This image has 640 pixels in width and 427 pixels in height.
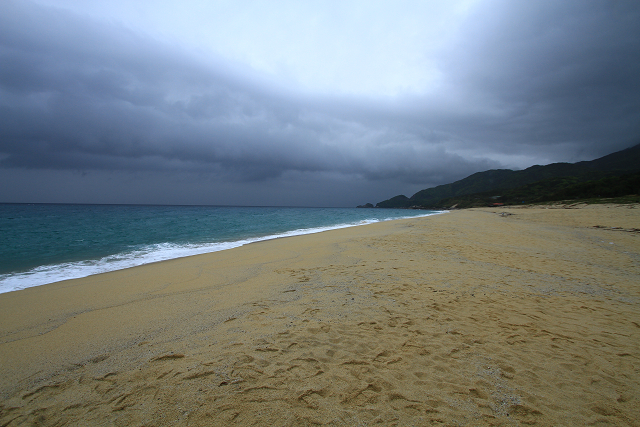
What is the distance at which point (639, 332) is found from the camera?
166 inches

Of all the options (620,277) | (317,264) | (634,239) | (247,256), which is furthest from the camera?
(634,239)

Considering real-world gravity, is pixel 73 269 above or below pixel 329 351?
below

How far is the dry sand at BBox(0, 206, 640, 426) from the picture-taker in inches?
102

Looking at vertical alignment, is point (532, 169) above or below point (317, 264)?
above

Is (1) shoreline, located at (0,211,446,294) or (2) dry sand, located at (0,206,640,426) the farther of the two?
(1) shoreline, located at (0,211,446,294)

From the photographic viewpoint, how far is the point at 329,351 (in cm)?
357

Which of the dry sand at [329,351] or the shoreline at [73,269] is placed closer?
the dry sand at [329,351]

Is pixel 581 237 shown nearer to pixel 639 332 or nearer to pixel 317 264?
pixel 639 332

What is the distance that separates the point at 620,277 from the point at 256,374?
33.4 feet

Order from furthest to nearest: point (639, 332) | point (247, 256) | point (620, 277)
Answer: point (247, 256) < point (620, 277) < point (639, 332)

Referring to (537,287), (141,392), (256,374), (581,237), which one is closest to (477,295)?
(537,287)

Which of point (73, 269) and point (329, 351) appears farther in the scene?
point (73, 269)

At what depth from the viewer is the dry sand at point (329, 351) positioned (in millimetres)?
2584

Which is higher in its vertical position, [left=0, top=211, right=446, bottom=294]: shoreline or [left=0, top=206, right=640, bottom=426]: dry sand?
[left=0, top=206, right=640, bottom=426]: dry sand
